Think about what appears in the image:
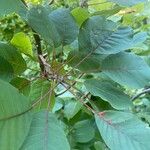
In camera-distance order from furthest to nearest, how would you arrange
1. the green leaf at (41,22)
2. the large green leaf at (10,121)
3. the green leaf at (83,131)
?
the green leaf at (83,131) < the green leaf at (41,22) < the large green leaf at (10,121)

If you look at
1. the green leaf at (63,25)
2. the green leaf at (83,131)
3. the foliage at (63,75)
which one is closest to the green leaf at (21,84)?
the foliage at (63,75)

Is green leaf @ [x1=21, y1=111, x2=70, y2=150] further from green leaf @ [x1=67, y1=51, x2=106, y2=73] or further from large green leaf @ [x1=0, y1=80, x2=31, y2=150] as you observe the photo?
green leaf @ [x1=67, y1=51, x2=106, y2=73]

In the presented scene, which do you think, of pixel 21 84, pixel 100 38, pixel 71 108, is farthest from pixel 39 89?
pixel 71 108

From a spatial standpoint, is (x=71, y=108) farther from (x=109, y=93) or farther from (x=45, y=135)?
(x=45, y=135)

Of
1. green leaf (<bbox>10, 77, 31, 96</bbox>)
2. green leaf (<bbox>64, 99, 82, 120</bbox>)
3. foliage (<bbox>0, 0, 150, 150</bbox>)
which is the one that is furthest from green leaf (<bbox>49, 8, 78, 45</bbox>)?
green leaf (<bbox>64, 99, 82, 120</bbox>)

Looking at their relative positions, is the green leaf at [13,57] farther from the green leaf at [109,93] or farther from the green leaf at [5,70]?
the green leaf at [109,93]

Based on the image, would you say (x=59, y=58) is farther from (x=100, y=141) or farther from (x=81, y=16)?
(x=100, y=141)
